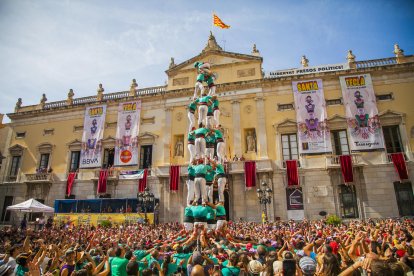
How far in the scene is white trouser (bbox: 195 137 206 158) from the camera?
997 cm

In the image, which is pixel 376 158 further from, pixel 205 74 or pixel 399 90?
pixel 205 74

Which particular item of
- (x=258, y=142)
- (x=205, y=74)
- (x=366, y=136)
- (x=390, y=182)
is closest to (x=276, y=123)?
(x=258, y=142)

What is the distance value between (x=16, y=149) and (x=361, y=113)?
35.3 meters

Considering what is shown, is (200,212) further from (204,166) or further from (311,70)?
(311,70)

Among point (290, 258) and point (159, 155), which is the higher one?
point (159, 155)

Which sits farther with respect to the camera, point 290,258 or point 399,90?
point 399,90

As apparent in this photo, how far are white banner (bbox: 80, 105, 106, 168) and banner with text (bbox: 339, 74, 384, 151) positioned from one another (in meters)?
23.2

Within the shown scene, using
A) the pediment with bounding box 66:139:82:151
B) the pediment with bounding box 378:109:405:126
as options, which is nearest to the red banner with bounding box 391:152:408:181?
the pediment with bounding box 378:109:405:126

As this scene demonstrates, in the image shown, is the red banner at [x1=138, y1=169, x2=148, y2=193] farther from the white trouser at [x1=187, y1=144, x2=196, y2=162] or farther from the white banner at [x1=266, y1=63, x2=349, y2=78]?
the white trouser at [x1=187, y1=144, x2=196, y2=162]

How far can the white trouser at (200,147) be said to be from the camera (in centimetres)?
997

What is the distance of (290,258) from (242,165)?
19.1m

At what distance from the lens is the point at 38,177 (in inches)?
1145

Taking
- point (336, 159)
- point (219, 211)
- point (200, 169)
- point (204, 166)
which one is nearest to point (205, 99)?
point (204, 166)

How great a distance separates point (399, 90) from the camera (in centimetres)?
2272
